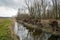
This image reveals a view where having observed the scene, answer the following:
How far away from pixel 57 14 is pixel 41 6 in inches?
272

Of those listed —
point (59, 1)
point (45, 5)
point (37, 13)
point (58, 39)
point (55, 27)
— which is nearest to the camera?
point (58, 39)

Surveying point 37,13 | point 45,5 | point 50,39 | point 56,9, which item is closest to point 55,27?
point 50,39

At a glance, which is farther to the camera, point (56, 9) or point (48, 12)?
point (48, 12)

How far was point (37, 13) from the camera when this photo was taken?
51.9m

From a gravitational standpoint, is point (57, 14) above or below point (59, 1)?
below

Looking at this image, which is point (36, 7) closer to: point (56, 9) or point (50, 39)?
point (56, 9)

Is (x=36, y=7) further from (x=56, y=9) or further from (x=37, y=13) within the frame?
(x=56, y=9)

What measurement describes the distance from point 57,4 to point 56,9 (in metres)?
1.31

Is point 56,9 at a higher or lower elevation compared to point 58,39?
higher

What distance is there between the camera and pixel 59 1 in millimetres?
42594

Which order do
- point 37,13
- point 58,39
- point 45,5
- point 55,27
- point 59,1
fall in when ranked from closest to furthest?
point 58,39
point 55,27
point 59,1
point 45,5
point 37,13

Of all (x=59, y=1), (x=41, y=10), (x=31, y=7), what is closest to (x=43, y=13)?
(x=41, y=10)

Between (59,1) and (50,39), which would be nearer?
(50,39)

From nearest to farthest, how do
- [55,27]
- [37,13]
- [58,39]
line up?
[58,39], [55,27], [37,13]
